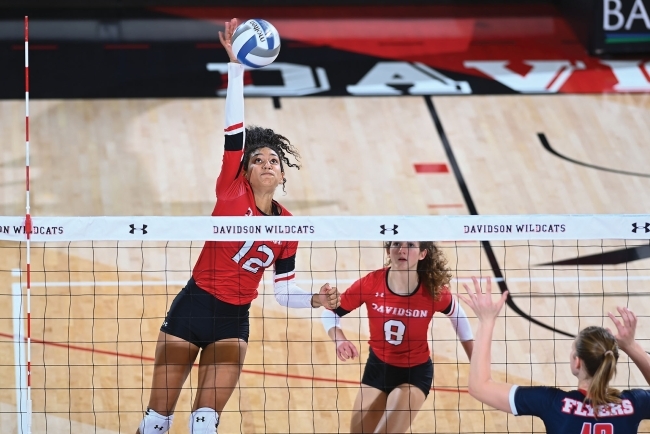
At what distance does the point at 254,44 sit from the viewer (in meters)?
8.48

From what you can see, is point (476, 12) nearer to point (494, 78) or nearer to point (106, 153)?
point (494, 78)

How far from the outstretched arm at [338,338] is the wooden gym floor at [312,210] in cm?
155

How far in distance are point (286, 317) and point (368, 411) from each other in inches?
114

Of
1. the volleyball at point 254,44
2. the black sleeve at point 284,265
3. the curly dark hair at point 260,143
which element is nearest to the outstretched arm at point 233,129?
the volleyball at point 254,44

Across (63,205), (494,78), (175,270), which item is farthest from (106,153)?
(494,78)

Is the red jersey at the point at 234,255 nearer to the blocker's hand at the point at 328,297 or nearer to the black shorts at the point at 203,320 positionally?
the black shorts at the point at 203,320

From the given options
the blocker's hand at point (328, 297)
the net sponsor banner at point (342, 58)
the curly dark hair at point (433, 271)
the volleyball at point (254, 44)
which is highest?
the net sponsor banner at point (342, 58)

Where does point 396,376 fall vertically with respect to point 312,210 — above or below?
below

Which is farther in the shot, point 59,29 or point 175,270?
point 59,29

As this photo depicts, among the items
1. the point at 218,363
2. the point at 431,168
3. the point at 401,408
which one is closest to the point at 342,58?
the point at 431,168

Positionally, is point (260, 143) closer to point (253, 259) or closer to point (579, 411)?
point (253, 259)

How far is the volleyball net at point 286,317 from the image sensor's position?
7992mm

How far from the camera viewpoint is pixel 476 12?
1800 cm

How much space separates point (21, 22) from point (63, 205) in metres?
4.86
